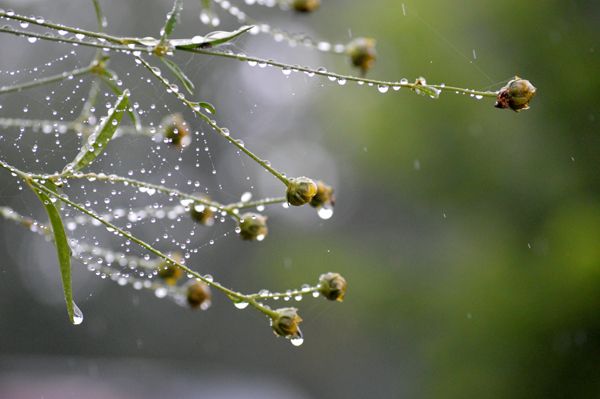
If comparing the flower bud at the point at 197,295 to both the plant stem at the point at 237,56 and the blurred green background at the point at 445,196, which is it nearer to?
the plant stem at the point at 237,56

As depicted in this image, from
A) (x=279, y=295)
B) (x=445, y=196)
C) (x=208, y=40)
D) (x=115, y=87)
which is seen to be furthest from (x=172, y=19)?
(x=445, y=196)

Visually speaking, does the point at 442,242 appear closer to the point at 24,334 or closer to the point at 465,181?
the point at 465,181

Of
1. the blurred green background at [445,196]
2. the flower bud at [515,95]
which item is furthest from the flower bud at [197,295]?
the blurred green background at [445,196]

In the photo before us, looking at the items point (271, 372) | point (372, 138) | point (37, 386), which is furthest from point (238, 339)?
point (372, 138)

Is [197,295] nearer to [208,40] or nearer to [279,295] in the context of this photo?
[279,295]

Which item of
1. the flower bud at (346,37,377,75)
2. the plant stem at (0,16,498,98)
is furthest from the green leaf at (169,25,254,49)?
the flower bud at (346,37,377,75)

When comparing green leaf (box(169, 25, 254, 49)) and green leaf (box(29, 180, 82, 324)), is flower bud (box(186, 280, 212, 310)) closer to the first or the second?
green leaf (box(29, 180, 82, 324))
